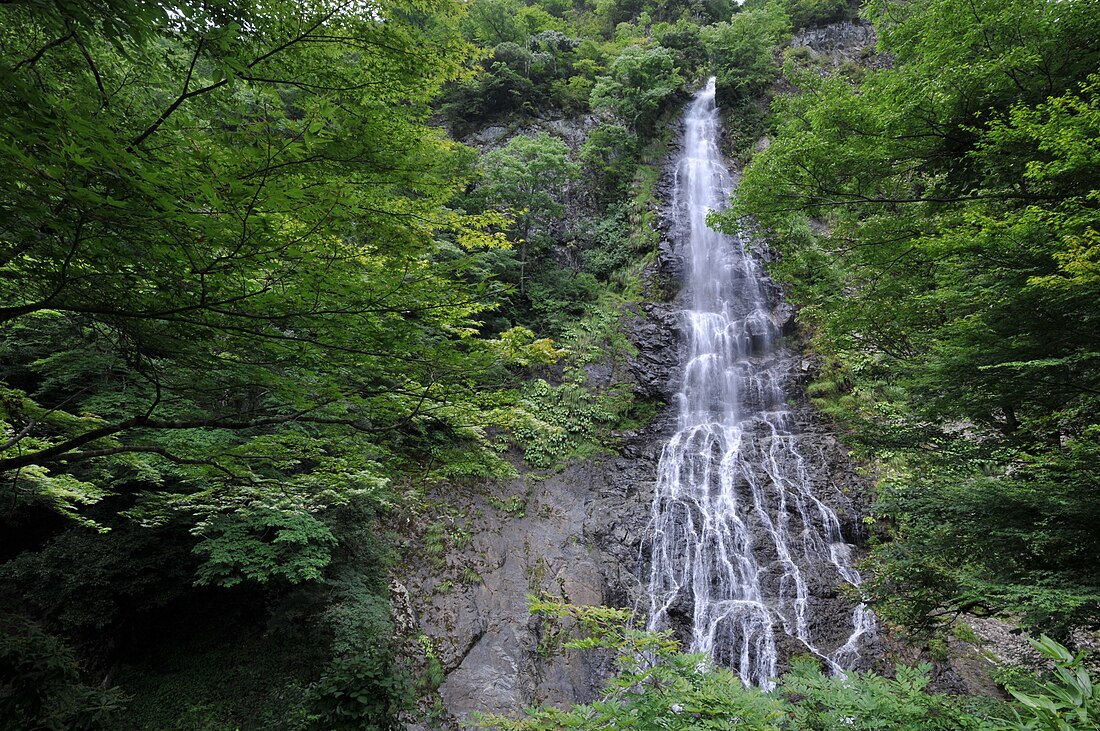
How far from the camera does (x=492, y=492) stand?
1163cm

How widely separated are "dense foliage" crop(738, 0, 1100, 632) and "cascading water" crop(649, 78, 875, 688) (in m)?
3.12

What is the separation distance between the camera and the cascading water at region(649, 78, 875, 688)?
9008mm

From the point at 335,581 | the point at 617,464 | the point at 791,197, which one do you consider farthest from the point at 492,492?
the point at 791,197

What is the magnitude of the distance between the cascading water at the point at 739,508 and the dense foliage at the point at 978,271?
312 centimetres

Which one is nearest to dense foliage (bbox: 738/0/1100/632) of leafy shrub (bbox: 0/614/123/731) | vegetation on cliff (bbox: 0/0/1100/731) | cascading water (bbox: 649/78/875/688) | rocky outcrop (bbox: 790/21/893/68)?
vegetation on cliff (bbox: 0/0/1100/731)

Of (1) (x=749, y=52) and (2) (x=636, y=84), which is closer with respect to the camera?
(2) (x=636, y=84)

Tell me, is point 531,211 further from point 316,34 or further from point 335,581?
point 316,34

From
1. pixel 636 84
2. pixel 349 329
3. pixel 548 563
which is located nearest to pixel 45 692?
pixel 349 329

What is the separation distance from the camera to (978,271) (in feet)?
14.7

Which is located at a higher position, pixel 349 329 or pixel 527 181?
pixel 527 181

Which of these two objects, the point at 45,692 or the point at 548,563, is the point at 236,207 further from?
the point at 548,563

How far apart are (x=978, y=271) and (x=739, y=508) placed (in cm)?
796

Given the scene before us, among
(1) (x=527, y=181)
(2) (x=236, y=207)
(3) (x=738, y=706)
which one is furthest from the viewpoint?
(1) (x=527, y=181)

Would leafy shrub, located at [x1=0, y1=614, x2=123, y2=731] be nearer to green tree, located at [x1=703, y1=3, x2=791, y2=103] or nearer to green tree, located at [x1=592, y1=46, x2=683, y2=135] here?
green tree, located at [x1=592, y1=46, x2=683, y2=135]
